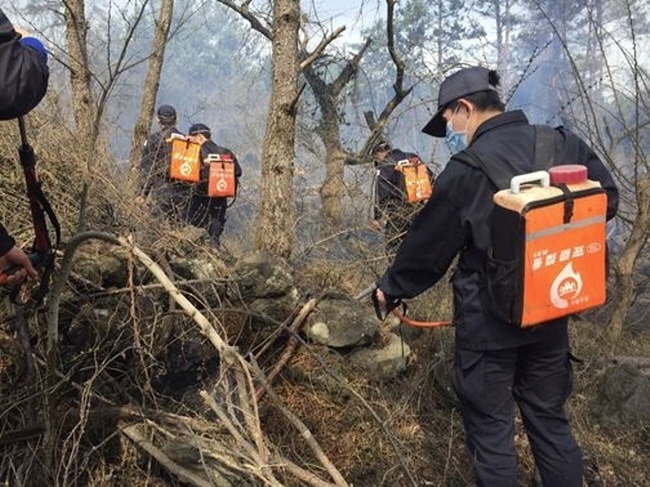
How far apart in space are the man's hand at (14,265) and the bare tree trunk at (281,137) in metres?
2.92

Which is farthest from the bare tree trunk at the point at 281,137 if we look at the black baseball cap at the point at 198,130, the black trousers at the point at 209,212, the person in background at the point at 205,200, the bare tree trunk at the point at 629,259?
the bare tree trunk at the point at 629,259

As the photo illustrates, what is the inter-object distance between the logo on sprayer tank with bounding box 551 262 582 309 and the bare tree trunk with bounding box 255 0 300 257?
306 cm

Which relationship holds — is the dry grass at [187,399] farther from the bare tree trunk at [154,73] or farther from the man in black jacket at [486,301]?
the bare tree trunk at [154,73]

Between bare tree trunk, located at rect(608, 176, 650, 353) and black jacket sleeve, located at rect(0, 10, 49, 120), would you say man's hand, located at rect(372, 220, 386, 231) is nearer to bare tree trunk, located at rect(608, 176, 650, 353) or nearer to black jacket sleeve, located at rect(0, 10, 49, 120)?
bare tree trunk, located at rect(608, 176, 650, 353)

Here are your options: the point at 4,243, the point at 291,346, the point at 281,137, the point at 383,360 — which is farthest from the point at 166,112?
the point at 4,243

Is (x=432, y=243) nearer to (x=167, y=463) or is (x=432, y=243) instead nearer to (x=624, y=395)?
(x=167, y=463)

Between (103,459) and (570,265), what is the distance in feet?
7.38

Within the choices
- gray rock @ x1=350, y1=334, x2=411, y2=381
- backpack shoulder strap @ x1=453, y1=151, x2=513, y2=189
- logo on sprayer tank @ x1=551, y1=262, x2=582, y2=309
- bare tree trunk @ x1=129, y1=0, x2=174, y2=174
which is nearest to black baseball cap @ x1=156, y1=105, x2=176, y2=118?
bare tree trunk @ x1=129, y1=0, x2=174, y2=174

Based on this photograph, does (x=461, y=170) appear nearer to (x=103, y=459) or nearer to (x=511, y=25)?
(x=103, y=459)

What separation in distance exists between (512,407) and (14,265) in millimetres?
2052

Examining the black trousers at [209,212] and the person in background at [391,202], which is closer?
the person in background at [391,202]

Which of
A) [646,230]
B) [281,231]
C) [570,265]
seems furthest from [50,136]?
[646,230]

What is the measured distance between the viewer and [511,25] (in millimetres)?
46594

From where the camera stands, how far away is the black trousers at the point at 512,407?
2.51 meters
